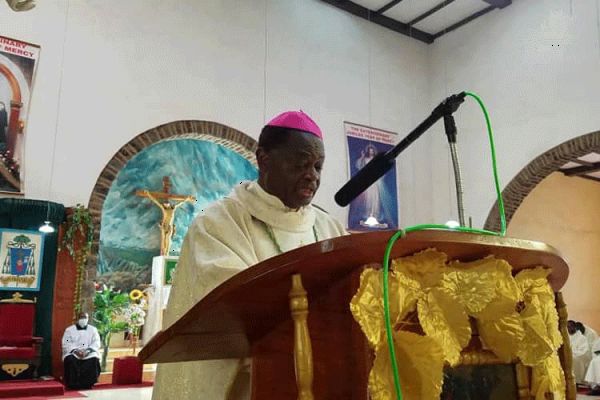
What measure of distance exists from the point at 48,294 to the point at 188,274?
6.45 m

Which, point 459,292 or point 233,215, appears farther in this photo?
point 233,215

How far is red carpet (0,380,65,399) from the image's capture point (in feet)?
20.8

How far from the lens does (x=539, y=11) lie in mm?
10055

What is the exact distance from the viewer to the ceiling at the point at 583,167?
13391mm

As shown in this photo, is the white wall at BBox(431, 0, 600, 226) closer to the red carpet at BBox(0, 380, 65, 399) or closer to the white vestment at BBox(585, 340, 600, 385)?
the white vestment at BBox(585, 340, 600, 385)

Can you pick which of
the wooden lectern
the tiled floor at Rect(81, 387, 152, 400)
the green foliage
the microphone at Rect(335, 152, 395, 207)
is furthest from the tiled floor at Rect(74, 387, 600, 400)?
the wooden lectern

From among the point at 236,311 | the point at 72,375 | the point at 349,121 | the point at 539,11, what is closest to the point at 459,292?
the point at 236,311

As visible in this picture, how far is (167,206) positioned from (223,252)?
33.2 ft

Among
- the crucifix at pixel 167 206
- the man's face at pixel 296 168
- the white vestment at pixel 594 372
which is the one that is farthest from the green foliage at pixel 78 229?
the white vestment at pixel 594 372

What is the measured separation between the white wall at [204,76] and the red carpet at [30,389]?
7.34 ft

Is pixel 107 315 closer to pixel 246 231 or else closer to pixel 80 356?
pixel 80 356

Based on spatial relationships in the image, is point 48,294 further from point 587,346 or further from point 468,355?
point 587,346

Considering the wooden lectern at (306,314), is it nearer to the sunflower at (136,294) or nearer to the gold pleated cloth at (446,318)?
the gold pleated cloth at (446,318)

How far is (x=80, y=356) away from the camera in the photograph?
720 centimetres
